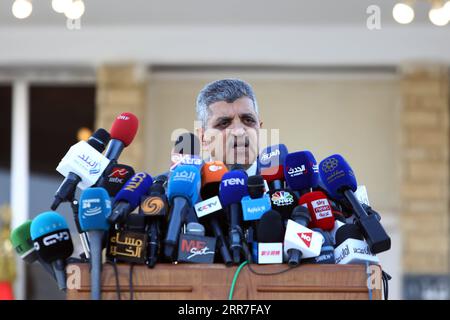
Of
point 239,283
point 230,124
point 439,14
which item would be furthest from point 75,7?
point 239,283

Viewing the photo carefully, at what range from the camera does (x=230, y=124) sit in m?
3.07

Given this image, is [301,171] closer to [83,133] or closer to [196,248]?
[196,248]

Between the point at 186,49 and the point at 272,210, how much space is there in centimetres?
603

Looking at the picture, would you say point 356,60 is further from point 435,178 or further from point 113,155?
point 113,155

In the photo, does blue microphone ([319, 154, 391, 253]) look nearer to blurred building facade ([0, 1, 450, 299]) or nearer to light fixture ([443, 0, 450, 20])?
light fixture ([443, 0, 450, 20])

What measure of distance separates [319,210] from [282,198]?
0.34ft

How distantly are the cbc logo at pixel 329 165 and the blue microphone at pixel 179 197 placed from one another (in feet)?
1.16

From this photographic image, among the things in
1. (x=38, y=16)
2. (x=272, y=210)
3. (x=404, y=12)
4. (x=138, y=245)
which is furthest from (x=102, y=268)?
(x=38, y=16)

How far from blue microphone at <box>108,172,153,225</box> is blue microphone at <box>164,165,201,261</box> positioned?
0.08m

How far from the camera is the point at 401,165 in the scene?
8.45 m

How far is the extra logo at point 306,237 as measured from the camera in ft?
7.73

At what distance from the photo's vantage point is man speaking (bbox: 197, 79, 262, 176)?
3002 mm

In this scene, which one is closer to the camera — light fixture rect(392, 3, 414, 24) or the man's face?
the man's face

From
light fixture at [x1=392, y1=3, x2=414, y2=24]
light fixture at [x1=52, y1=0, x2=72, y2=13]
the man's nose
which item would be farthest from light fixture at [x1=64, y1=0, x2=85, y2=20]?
the man's nose
